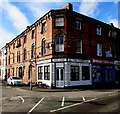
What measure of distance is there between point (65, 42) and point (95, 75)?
7895mm

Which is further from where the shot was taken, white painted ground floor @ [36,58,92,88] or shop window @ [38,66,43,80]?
shop window @ [38,66,43,80]

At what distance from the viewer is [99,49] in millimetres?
24500

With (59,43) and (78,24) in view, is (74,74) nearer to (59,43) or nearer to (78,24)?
(59,43)

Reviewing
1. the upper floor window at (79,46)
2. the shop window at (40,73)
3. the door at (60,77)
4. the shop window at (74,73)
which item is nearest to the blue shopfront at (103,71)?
the upper floor window at (79,46)

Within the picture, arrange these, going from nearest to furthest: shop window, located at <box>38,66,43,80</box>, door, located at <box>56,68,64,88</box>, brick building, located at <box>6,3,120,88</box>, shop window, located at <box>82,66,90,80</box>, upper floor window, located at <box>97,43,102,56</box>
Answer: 1. door, located at <box>56,68,64,88</box>
2. brick building, located at <box>6,3,120,88</box>
3. shop window, located at <box>82,66,90,80</box>
4. shop window, located at <box>38,66,43,80</box>
5. upper floor window, located at <box>97,43,102,56</box>

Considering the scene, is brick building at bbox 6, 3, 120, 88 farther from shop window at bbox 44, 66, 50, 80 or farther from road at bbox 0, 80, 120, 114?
road at bbox 0, 80, 120, 114

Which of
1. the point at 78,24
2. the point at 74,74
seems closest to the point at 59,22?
the point at 78,24

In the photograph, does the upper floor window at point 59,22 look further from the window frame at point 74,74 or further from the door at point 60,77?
the door at point 60,77

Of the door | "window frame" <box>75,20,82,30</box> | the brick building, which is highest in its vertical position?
"window frame" <box>75,20,82,30</box>

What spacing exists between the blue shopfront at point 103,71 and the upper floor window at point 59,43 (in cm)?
623

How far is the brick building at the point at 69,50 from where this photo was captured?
1941 centimetres

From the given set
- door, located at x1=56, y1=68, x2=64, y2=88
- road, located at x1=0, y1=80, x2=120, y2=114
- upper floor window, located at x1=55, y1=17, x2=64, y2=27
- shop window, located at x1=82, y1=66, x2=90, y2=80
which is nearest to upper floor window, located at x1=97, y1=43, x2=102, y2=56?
shop window, located at x1=82, y1=66, x2=90, y2=80

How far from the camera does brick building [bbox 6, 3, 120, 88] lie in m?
19.4

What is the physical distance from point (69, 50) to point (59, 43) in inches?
71.5
